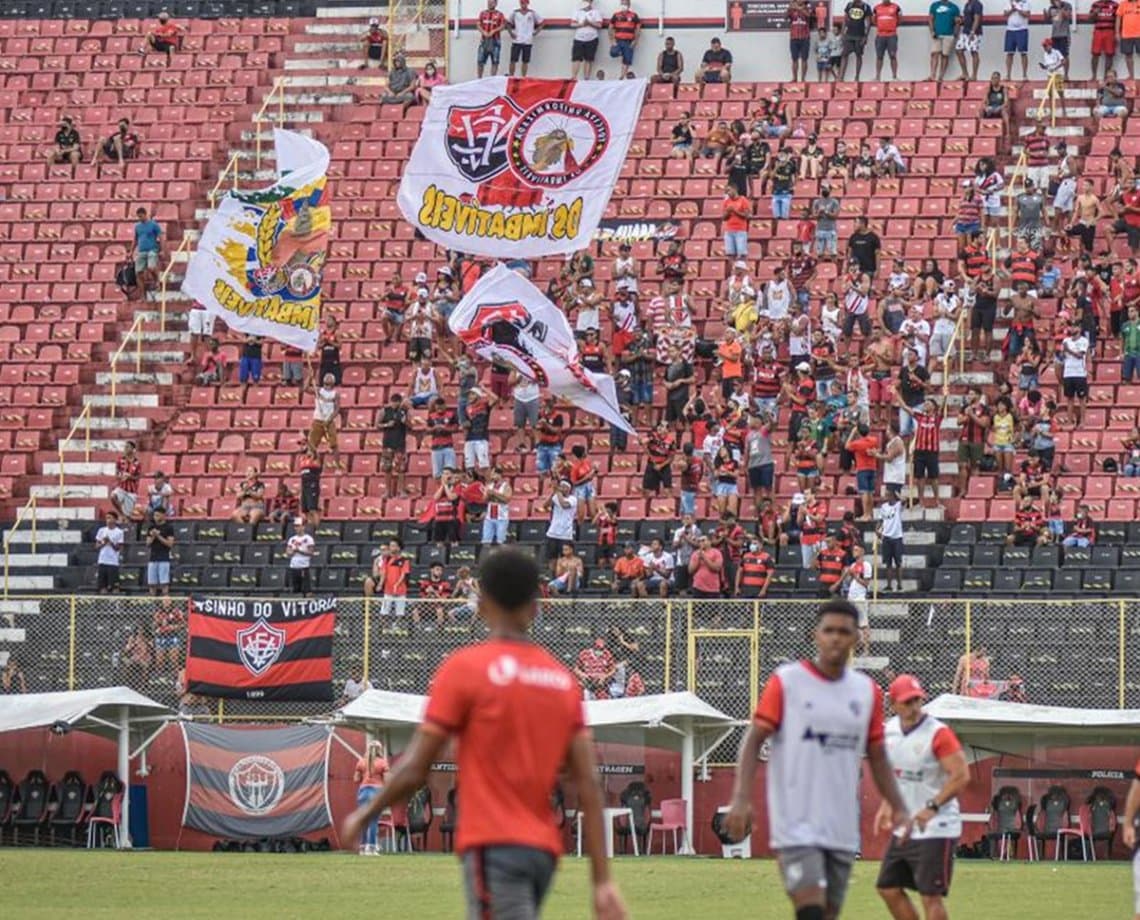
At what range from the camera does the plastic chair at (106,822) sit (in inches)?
1252

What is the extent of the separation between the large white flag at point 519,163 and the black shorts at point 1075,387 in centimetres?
693

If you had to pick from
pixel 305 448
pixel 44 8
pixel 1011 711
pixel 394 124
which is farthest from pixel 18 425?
pixel 1011 711

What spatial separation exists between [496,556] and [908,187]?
35.5m

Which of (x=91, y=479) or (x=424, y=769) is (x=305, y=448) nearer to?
(x=91, y=479)

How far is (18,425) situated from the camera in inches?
1650

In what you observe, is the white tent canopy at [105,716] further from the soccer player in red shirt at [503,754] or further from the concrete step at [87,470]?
the soccer player in red shirt at [503,754]

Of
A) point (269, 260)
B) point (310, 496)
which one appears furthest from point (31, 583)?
point (269, 260)

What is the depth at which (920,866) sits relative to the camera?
1508 cm

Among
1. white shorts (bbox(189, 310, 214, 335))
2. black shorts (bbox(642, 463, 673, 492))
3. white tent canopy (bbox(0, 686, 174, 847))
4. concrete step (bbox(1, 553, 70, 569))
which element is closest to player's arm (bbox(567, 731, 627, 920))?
white tent canopy (bbox(0, 686, 174, 847))

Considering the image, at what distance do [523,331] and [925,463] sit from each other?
222 inches

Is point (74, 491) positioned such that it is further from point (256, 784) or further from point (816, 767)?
point (816, 767)

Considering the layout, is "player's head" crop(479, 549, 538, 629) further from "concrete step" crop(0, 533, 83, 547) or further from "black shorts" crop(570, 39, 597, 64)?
"black shorts" crop(570, 39, 597, 64)

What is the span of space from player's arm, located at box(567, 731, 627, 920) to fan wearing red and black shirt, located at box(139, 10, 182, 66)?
42.4 metres

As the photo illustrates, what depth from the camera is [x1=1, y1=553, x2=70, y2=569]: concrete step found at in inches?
1507
